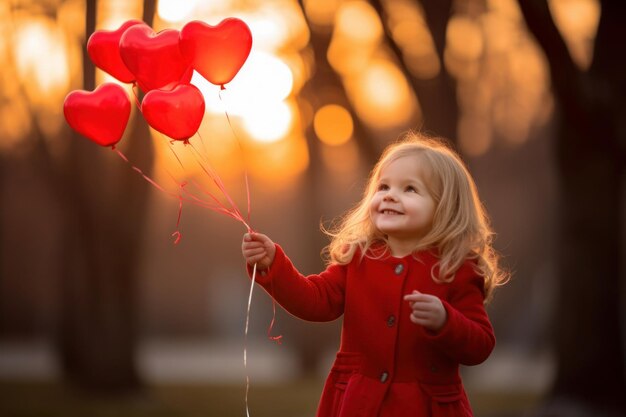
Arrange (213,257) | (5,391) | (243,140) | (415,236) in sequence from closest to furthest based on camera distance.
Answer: (415,236) < (5,391) < (243,140) < (213,257)

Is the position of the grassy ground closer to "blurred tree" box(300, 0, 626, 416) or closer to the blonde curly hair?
"blurred tree" box(300, 0, 626, 416)

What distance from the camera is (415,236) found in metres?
3.51

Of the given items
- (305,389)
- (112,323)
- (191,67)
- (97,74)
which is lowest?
(305,389)

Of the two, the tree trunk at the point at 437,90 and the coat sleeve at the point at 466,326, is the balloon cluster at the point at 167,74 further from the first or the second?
the tree trunk at the point at 437,90

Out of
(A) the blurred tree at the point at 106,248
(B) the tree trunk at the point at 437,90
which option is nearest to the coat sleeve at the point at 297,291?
(B) the tree trunk at the point at 437,90

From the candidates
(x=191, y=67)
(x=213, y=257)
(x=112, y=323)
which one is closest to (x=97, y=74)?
(x=112, y=323)

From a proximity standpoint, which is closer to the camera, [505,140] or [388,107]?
[388,107]

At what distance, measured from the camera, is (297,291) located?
346 cm

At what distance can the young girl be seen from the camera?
3.28 meters

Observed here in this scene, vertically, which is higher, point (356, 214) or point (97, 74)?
point (97, 74)

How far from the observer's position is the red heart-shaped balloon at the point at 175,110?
3.84 metres

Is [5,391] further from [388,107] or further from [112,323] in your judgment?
[388,107]

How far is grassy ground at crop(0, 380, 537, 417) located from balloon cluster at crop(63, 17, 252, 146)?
20.1 feet

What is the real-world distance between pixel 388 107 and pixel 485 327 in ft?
31.0
